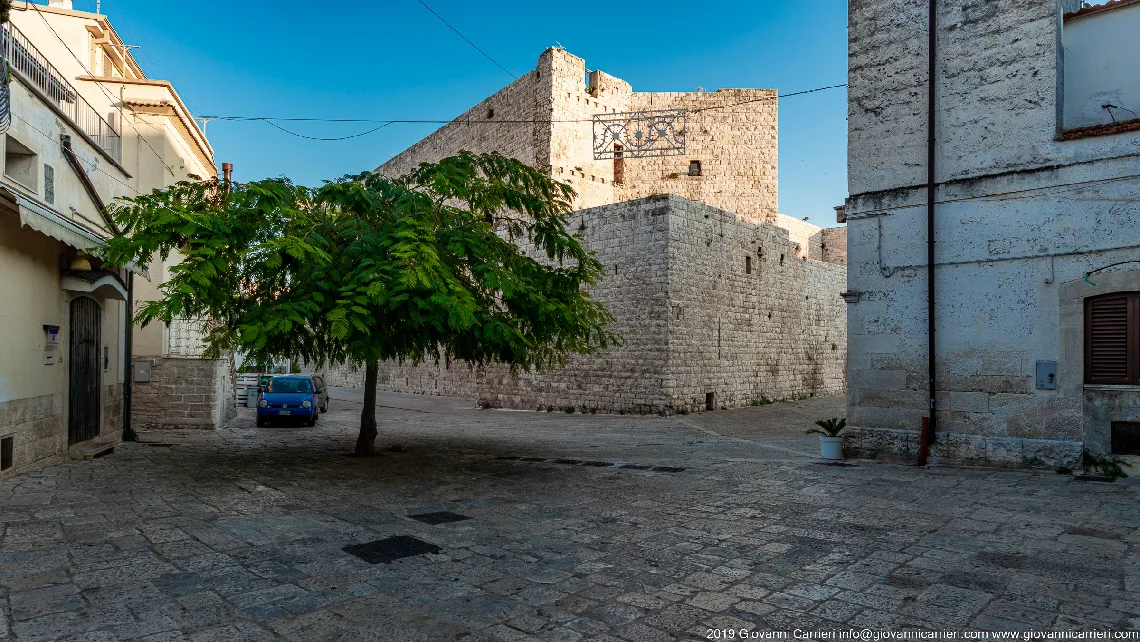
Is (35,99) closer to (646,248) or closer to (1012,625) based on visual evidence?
(1012,625)

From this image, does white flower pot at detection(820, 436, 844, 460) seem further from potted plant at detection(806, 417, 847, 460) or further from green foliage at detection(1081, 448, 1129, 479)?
green foliage at detection(1081, 448, 1129, 479)

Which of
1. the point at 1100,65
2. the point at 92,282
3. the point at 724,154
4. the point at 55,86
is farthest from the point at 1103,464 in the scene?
the point at 724,154

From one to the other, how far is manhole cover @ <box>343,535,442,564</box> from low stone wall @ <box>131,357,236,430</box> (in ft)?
38.2

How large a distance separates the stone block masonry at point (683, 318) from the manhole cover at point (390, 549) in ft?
40.6

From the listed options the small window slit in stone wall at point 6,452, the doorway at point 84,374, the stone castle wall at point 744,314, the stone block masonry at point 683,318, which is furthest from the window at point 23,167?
the stone castle wall at point 744,314

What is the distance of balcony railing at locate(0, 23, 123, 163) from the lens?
8676mm

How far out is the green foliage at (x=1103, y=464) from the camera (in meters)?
7.94

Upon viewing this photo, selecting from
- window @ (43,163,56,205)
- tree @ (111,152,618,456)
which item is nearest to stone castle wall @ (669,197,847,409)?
tree @ (111,152,618,456)

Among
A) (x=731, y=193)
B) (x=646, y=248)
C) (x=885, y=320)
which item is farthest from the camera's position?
(x=731, y=193)

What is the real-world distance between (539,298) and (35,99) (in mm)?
7222

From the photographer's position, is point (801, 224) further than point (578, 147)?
Yes

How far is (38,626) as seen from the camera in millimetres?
3791

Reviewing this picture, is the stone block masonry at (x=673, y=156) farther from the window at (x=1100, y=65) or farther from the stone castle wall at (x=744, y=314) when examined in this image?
the window at (x=1100, y=65)

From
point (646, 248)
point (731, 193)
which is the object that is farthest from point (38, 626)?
point (731, 193)
